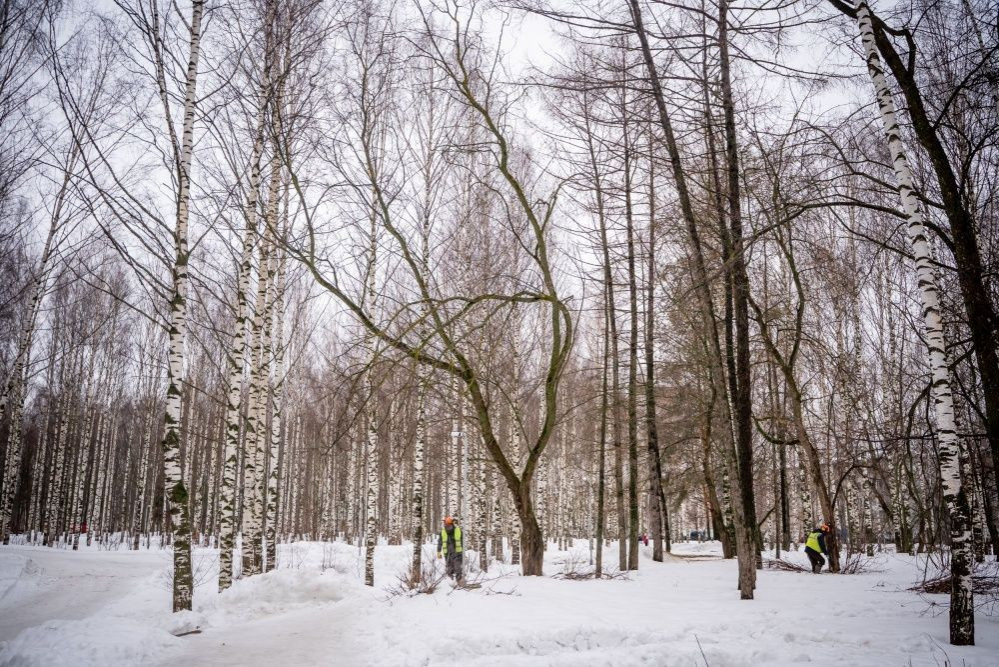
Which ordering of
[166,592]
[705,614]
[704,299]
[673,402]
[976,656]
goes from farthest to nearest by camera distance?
1. [673,402]
2. [166,592]
3. [704,299]
4. [705,614]
5. [976,656]

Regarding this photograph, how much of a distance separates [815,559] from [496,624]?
10.7 metres

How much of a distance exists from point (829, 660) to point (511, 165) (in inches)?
508

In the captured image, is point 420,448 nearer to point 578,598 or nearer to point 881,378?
point 578,598

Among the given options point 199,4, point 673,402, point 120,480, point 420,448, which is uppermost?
point 199,4

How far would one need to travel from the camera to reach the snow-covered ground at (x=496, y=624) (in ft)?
17.0

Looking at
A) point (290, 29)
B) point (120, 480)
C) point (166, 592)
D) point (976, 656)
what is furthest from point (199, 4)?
point (120, 480)

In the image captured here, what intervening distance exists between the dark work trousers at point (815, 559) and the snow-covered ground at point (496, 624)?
1573 mm

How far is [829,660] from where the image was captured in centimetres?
483

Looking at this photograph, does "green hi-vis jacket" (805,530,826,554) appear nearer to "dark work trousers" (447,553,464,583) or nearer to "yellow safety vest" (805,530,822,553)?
"yellow safety vest" (805,530,822,553)

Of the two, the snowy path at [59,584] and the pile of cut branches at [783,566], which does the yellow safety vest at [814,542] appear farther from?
the snowy path at [59,584]

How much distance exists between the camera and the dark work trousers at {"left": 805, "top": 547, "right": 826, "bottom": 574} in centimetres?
1339

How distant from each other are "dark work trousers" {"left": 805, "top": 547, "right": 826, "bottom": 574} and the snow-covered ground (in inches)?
61.9

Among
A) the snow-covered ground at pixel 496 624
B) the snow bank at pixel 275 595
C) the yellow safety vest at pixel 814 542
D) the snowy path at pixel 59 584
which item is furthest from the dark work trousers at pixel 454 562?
the yellow safety vest at pixel 814 542

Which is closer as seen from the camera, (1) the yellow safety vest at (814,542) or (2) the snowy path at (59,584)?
(2) the snowy path at (59,584)
